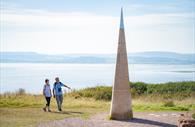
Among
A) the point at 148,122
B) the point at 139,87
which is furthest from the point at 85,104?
the point at 139,87

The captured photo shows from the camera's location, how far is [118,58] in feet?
78.5

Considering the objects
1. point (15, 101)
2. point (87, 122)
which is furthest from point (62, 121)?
point (15, 101)

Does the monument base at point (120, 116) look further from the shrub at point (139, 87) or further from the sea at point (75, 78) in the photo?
the shrub at point (139, 87)

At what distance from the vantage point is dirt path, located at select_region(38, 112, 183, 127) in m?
22.1

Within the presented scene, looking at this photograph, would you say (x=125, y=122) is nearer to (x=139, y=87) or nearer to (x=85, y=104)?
(x=85, y=104)

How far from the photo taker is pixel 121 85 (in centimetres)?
2394

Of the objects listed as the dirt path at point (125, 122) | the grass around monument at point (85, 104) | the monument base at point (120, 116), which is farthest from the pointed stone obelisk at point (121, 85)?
the grass around monument at point (85, 104)

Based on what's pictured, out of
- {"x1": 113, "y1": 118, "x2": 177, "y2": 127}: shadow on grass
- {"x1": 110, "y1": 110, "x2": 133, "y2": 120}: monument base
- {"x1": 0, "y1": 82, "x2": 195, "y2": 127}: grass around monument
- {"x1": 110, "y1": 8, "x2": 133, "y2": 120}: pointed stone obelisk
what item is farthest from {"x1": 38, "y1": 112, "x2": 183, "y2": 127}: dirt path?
{"x1": 0, "y1": 82, "x2": 195, "y2": 127}: grass around monument

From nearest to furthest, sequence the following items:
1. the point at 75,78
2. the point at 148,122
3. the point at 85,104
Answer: the point at 148,122, the point at 85,104, the point at 75,78

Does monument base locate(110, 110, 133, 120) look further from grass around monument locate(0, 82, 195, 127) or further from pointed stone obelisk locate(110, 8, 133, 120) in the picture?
grass around monument locate(0, 82, 195, 127)

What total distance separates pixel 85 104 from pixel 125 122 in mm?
8090

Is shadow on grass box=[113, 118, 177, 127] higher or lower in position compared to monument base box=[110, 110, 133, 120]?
lower

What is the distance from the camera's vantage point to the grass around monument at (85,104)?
2428 cm

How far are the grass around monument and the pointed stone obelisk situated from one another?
61.9 inches
